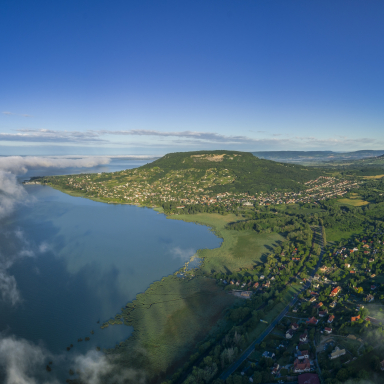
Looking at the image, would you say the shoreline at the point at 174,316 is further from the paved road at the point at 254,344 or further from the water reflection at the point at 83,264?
the paved road at the point at 254,344

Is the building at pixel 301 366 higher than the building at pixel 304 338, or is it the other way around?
the building at pixel 304 338

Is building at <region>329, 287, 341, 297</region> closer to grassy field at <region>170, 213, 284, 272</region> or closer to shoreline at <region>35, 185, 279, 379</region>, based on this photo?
shoreline at <region>35, 185, 279, 379</region>

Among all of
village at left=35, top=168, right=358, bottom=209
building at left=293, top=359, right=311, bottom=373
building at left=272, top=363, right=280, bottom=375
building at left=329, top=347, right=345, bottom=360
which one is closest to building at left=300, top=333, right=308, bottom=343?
building at left=329, top=347, right=345, bottom=360

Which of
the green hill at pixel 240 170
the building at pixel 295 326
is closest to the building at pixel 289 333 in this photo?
the building at pixel 295 326

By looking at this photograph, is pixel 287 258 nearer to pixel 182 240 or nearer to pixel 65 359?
pixel 182 240

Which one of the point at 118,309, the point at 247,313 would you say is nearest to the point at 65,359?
the point at 118,309

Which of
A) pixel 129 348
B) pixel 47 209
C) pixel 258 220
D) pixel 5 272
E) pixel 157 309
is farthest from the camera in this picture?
pixel 47 209

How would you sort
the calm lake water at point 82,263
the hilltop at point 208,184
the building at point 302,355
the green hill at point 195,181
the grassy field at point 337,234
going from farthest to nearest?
1. the green hill at point 195,181
2. the hilltop at point 208,184
3. the grassy field at point 337,234
4. the calm lake water at point 82,263
5. the building at point 302,355
